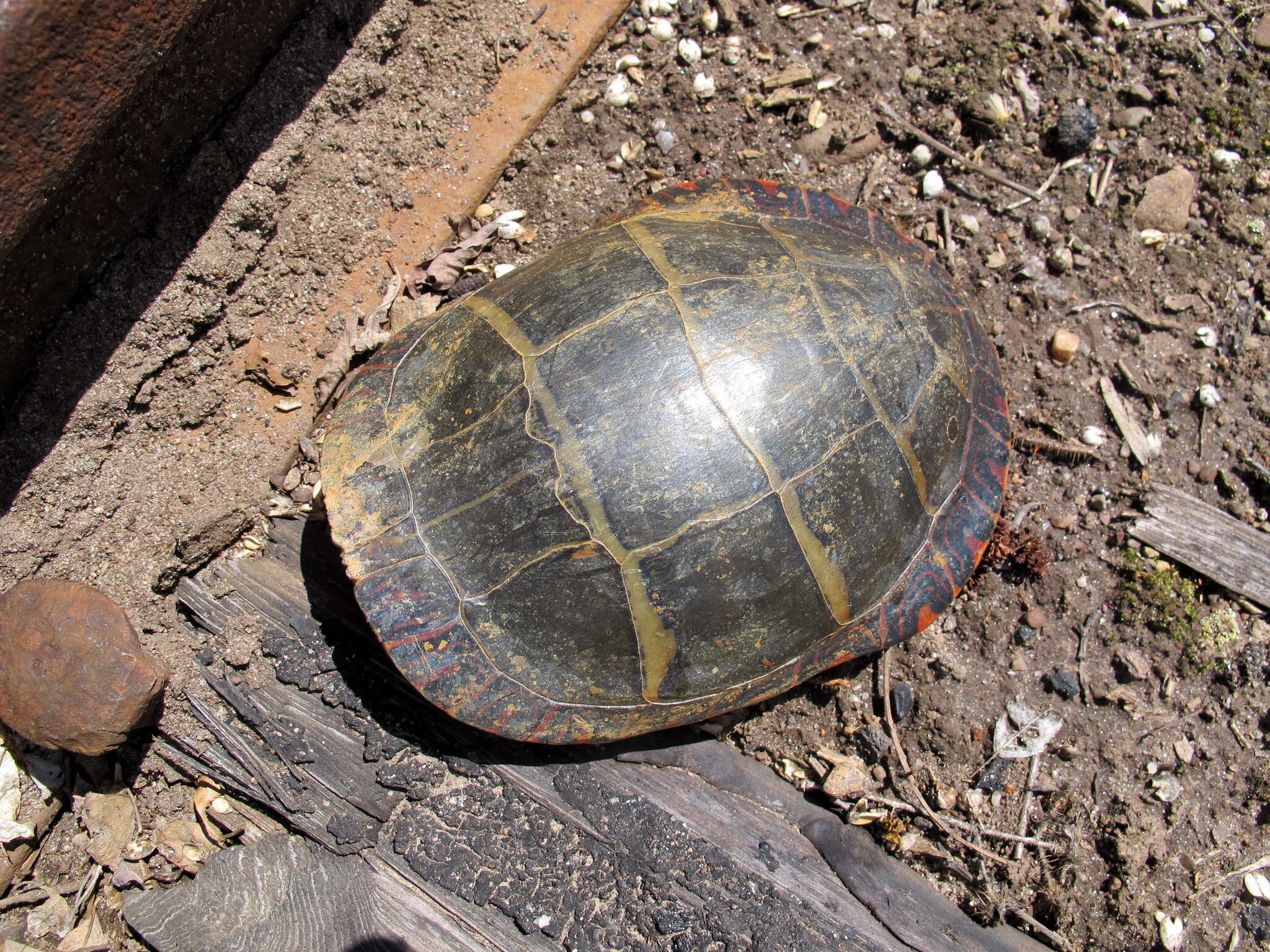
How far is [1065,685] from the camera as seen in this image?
3.60 meters

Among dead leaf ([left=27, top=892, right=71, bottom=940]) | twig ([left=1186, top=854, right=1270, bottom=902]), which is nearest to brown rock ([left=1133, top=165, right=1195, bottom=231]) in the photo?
twig ([left=1186, top=854, right=1270, bottom=902])

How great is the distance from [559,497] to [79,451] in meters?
Answer: 1.94

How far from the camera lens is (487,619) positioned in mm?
2660

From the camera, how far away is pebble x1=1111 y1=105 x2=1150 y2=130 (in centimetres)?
414

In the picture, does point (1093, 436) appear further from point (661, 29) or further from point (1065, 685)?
point (661, 29)

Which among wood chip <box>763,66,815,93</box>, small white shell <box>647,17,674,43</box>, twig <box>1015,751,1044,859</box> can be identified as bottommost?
twig <box>1015,751,1044,859</box>

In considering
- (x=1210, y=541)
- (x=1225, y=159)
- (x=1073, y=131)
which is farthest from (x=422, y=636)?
(x=1225, y=159)

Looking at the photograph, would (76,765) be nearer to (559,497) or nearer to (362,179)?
(559,497)

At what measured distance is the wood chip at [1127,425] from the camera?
3873mm

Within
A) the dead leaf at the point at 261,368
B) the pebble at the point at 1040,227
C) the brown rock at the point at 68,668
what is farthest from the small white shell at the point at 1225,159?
the brown rock at the point at 68,668

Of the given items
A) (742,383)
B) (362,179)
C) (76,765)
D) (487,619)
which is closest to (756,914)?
(487,619)

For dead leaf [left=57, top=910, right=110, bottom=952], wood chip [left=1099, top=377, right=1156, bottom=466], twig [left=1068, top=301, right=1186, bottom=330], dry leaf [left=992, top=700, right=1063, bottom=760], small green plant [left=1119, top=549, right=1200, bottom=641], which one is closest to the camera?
dead leaf [left=57, top=910, right=110, bottom=952]

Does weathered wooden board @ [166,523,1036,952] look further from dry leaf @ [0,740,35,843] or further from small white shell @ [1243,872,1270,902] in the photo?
small white shell @ [1243,872,1270,902]

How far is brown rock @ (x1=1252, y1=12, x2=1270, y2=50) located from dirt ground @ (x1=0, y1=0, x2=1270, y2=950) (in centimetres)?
7
